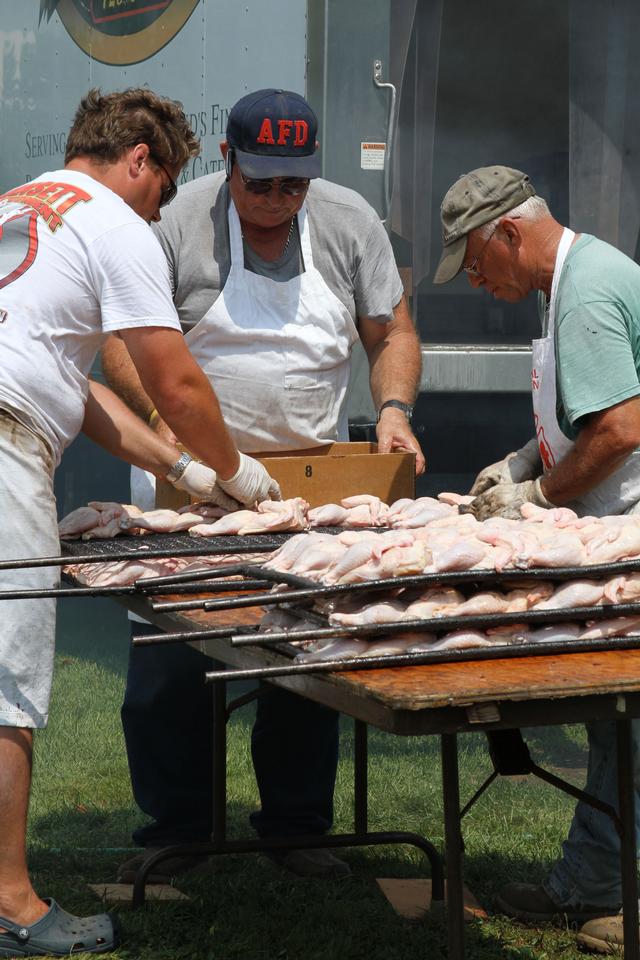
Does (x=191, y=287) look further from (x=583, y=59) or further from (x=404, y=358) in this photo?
(x=583, y=59)

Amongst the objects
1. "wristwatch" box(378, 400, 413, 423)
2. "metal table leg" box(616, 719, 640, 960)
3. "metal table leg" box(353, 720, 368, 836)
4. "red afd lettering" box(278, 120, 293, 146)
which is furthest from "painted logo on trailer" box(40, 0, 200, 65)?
"metal table leg" box(616, 719, 640, 960)

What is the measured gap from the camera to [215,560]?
352cm

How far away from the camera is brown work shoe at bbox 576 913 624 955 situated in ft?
12.8

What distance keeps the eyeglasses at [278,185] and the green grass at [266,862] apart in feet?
7.58

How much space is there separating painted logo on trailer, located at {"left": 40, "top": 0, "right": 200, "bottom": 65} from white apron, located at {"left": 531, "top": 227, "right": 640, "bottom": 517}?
9.51ft

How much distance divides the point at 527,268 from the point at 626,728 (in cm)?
138

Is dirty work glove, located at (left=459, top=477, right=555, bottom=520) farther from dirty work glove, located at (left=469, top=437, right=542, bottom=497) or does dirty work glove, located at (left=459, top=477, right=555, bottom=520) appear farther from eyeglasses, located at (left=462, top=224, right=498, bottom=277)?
eyeglasses, located at (left=462, top=224, right=498, bottom=277)

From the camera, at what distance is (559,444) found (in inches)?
148

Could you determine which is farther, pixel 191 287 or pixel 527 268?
pixel 191 287

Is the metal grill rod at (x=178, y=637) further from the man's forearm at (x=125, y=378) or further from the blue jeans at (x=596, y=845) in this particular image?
the man's forearm at (x=125, y=378)

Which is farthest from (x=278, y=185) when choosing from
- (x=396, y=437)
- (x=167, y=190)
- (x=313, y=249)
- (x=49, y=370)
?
(x=49, y=370)

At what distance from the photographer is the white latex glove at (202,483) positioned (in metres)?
3.88

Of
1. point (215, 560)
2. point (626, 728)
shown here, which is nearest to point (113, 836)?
point (215, 560)

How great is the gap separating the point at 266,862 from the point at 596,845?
1298mm
